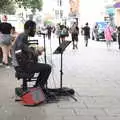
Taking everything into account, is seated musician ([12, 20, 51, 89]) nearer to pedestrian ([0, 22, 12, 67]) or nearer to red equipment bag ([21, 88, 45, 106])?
red equipment bag ([21, 88, 45, 106])

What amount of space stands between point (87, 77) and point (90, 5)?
62.9 meters

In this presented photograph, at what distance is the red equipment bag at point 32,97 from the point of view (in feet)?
31.0

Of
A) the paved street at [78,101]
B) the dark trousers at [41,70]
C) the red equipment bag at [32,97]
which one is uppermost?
the dark trousers at [41,70]

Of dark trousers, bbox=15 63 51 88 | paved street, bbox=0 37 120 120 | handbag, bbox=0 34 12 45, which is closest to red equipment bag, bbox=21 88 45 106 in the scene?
paved street, bbox=0 37 120 120

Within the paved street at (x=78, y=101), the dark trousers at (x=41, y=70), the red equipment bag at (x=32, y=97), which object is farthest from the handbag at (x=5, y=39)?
the red equipment bag at (x=32, y=97)

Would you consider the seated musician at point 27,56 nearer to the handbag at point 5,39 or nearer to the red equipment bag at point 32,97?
the red equipment bag at point 32,97

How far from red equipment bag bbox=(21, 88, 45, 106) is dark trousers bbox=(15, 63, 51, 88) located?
0.41 metres

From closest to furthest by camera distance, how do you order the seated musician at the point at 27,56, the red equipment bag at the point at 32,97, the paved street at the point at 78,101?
1. the paved street at the point at 78,101
2. the red equipment bag at the point at 32,97
3. the seated musician at the point at 27,56

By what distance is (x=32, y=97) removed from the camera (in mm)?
9484

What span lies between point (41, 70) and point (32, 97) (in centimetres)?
62

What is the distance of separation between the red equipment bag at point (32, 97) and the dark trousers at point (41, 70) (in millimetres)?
411

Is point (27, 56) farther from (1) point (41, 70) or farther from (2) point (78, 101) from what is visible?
(2) point (78, 101)

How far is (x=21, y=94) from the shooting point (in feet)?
32.5

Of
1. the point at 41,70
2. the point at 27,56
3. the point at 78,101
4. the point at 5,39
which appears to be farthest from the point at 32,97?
the point at 5,39
